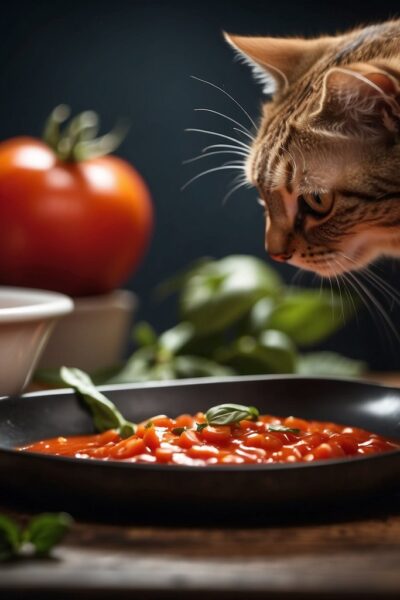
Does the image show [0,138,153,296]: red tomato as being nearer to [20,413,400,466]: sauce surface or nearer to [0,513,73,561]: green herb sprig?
[20,413,400,466]: sauce surface

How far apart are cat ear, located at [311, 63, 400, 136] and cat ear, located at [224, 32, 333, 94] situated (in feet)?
0.83

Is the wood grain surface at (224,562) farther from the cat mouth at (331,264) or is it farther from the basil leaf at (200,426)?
the cat mouth at (331,264)

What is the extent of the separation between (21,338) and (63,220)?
0.82 metres

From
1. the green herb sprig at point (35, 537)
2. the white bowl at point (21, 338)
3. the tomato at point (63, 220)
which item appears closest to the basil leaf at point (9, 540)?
the green herb sprig at point (35, 537)

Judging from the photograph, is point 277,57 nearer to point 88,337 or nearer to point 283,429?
point 283,429

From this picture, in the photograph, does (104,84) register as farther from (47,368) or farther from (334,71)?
(334,71)

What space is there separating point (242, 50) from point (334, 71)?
367 mm

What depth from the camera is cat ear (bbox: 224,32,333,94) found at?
1.49 metres

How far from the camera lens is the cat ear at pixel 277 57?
1.49m

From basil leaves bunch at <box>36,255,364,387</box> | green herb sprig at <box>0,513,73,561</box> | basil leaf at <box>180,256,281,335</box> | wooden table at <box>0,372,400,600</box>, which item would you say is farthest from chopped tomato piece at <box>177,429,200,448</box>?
basil leaf at <box>180,256,281,335</box>

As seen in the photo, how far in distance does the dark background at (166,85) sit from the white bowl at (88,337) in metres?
0.63

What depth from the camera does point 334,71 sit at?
1.13 meters

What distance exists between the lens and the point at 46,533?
872 mm

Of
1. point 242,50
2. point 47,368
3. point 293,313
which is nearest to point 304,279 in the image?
point 293,313
